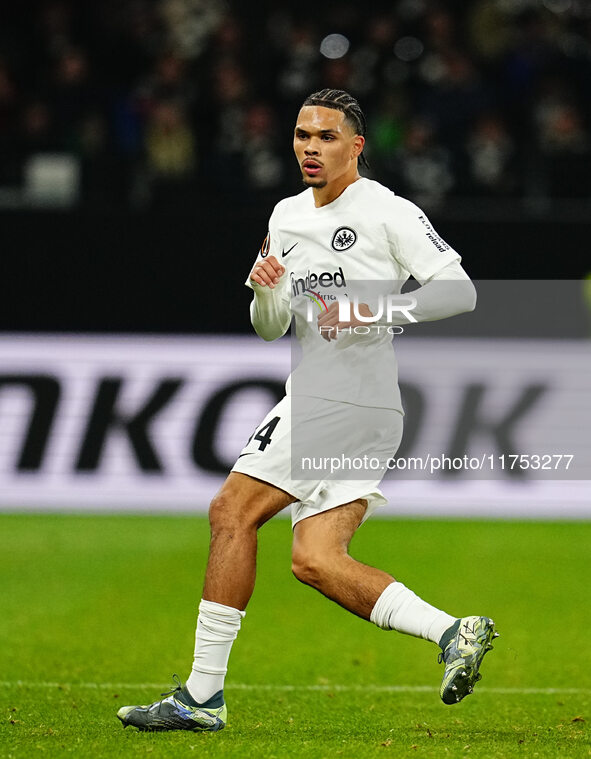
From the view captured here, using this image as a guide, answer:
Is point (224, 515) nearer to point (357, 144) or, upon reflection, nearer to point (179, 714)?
point (179, 714)

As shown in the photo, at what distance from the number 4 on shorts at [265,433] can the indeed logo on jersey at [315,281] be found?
481 millimetres

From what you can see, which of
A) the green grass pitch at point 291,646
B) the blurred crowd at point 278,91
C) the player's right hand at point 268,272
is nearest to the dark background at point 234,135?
the blurred crowd at point 278,91

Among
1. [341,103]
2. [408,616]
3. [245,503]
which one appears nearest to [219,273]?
[341,103]

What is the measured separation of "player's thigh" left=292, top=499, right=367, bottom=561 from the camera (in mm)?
4590

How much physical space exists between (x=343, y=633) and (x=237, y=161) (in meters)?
5.21

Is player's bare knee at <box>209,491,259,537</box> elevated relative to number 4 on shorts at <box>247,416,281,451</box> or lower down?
lower down

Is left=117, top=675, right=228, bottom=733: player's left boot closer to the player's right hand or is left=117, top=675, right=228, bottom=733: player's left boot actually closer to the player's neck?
the player's right hand

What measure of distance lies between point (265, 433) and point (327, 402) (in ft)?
0.81

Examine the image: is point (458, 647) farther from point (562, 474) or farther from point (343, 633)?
point (562, 474)

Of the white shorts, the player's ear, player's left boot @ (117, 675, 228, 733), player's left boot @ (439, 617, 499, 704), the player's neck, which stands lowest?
player's left boot @ (117, 675, 228, 733)

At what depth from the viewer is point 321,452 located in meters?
4.65

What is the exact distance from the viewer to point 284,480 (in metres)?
4.67

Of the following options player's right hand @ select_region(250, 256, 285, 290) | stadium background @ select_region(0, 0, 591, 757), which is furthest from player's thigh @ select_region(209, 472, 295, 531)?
stadium background @ select_region(0, 0, 591, 757)

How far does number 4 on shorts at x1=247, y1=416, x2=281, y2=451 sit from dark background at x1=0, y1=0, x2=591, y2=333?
19.3 feet
